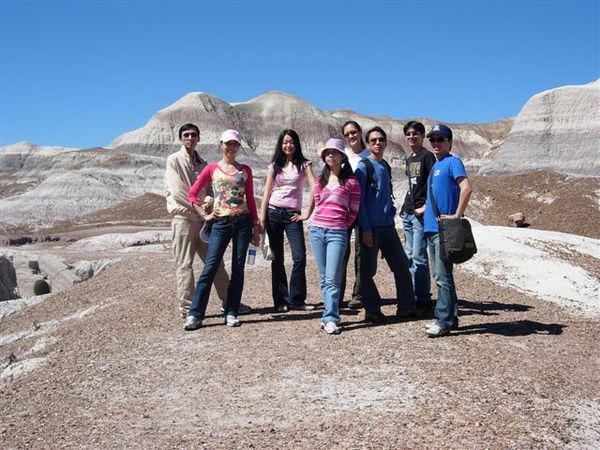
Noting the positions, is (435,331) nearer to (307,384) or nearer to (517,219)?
(307,384)

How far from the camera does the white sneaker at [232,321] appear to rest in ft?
22.9

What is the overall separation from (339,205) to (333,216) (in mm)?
128

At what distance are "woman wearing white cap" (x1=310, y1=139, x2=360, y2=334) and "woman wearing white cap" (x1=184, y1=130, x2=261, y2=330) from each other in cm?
86

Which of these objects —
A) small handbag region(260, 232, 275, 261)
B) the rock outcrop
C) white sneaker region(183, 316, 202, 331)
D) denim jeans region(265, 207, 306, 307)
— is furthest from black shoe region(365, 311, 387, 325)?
the rock outcrop

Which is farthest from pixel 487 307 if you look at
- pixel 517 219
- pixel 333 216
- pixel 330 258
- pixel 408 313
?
pixel 517 219

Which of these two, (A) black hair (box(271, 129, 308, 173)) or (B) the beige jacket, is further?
(B) the beige jacket

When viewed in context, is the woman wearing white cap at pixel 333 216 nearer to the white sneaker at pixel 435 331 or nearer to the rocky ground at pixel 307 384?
the rocky ground at pixel 307 384

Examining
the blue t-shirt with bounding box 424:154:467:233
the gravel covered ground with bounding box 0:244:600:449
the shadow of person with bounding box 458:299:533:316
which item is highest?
the blue t-shirt with bounding box 424:154:467:233

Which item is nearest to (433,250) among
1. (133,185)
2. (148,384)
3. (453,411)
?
(453,411)

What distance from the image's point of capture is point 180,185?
7.24 metres

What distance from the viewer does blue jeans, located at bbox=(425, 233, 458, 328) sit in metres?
6.00

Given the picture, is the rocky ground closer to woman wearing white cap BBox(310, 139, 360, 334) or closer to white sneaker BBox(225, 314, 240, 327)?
white sneaker BBox(225, 314, 240, 327)

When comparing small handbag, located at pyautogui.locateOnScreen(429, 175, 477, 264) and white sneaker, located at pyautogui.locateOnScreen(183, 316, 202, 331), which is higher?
small handbag, located at pyautogui.locateOnScreen(429, 175, 477, 264)

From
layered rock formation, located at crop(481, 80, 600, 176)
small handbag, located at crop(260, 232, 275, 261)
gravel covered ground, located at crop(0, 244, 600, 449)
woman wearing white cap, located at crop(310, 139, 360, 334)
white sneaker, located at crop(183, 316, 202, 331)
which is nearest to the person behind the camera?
gravel covered ground, located at crop(0, 244, 600, 449)
